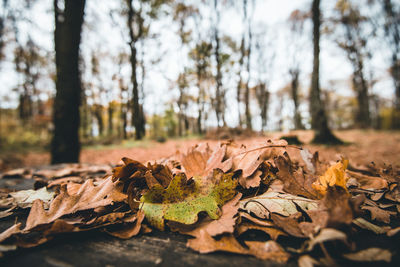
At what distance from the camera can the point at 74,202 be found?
2.14 feet

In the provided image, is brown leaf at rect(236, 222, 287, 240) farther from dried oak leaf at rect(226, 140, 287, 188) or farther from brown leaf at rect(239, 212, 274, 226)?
dried oak leaf at rect(226, 140, 287, 188)

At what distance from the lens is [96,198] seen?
683mm

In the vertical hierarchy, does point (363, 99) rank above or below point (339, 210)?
above

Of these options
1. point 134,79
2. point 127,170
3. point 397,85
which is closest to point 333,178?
point 127,170

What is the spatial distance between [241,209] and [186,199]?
0.19 metres

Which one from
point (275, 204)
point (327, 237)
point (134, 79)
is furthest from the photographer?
point (134, 79)

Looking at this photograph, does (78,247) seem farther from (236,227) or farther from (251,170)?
(251,170)

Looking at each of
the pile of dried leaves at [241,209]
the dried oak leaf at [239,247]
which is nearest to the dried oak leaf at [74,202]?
the pile of dried leaves at [241,209]

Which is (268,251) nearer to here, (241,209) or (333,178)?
(241,209)

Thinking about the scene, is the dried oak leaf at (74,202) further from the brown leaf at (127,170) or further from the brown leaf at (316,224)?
the brown leaf at (316,224)

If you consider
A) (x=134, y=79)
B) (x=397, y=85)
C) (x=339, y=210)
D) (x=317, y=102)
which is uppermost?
(x=134, y=79)

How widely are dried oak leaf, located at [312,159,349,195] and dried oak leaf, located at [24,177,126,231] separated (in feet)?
2.23

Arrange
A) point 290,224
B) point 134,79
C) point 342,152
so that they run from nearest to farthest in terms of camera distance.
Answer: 1. point 290,224
2. point 342,152
3. point 134,79

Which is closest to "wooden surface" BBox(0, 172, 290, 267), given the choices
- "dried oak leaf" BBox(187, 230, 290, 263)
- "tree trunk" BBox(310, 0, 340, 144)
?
"dried oak leaf" BBox(187, 230, 290, 263)
